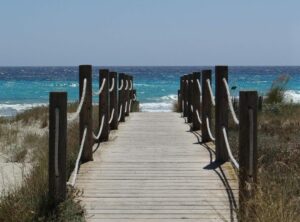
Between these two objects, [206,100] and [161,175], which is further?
[206,100]

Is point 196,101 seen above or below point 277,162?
above

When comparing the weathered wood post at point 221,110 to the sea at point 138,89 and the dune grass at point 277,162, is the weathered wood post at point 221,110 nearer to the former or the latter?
the sea at point 138,89

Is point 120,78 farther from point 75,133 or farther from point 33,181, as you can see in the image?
point 33,181

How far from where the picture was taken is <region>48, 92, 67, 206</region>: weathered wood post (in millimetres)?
6648

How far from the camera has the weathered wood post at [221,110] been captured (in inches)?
358

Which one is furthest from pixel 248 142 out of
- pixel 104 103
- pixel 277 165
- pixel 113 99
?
pixel 113 99

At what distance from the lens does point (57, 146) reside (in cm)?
666

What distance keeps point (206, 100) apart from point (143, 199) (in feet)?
13.9

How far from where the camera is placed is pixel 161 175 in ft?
27.7

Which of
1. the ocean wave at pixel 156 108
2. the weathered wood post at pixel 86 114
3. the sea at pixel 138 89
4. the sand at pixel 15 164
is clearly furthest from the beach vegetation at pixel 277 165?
the ocean wave at pixel 156 108

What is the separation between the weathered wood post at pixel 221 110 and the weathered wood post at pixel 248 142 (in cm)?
252

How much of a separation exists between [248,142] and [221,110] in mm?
2685

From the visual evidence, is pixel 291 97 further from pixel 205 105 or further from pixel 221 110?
pixel 221 110

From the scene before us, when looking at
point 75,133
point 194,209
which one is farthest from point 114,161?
point 75,133
